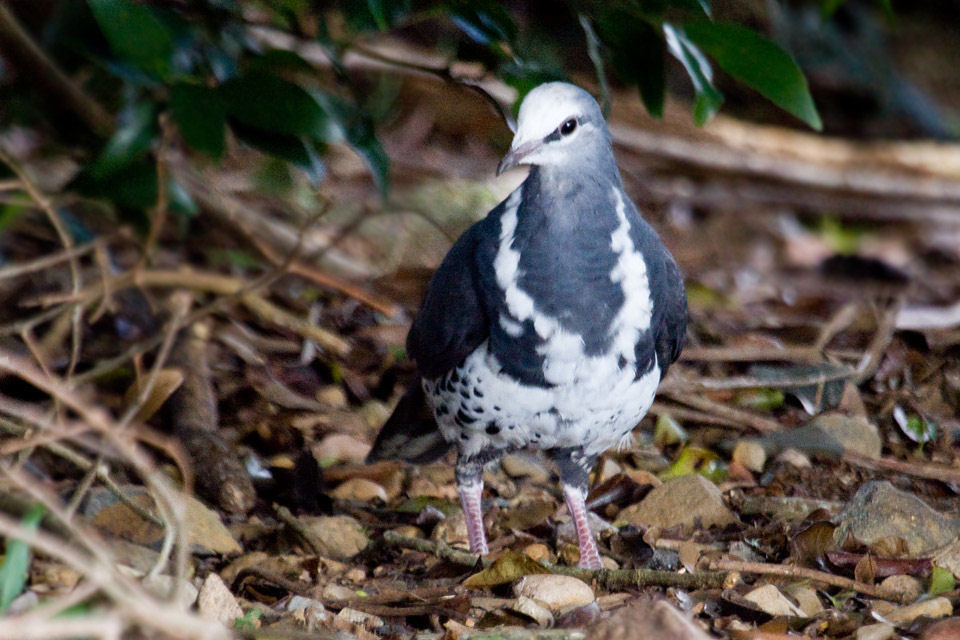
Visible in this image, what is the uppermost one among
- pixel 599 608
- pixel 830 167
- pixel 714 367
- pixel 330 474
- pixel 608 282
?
pixel 608 282

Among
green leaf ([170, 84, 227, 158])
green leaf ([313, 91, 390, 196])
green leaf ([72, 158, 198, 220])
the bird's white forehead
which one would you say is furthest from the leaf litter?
the bird's white forehead

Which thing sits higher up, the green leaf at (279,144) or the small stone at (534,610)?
the green leaf at (279,144)

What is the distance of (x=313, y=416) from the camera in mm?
4172

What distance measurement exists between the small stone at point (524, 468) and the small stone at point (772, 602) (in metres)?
1.37

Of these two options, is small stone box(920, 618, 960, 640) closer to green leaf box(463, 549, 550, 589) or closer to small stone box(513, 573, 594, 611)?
small stone box(513, 573, 594, 611)

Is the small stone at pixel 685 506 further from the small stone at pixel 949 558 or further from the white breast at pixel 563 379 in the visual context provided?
the small stone at pixel 949 558

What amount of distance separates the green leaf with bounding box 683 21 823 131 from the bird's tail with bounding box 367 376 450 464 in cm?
135

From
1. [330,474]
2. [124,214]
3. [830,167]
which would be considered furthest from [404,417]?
[830,167]

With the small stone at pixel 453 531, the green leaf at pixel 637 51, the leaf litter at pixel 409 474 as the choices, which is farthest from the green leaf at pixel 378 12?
the small stone at pixel 453 531

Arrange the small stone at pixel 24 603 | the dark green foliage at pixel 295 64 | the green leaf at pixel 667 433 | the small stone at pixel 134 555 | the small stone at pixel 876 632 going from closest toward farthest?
the small stone at pixel 24 603, the small stone at pixel 876 632, the small stone at pixel 134 555, the dark green foliage at pixel 295 64, the green leaf at pixel 667 433

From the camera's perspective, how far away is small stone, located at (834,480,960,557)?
9.68ft

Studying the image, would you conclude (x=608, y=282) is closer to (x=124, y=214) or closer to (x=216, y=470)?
(x=216, y=470)

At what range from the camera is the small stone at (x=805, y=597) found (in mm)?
2738

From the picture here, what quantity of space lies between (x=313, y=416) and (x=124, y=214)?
1.07 m
